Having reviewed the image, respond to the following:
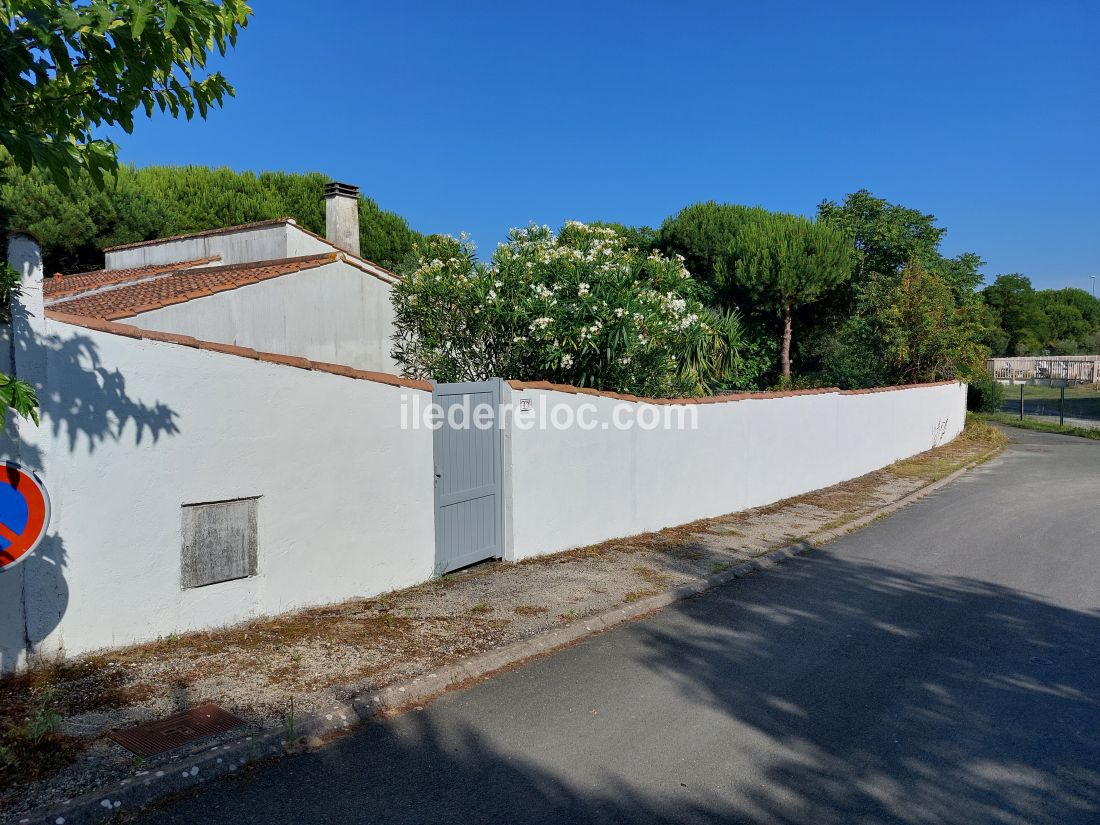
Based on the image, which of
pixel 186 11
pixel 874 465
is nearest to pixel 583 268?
pixel 186 11

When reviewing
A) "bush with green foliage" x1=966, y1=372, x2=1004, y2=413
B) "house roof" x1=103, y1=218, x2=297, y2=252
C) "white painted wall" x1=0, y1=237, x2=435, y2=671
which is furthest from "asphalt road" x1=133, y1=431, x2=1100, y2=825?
"bush with green foliage" x1=966, y1=372, x2=1004, y2=413

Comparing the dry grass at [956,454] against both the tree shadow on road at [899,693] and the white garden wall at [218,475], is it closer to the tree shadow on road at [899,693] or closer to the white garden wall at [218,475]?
the tree shadow on road at [899,693]

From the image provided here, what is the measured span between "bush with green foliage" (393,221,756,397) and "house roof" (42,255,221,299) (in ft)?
17.3

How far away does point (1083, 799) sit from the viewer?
4.00 meters

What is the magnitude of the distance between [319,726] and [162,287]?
9.71 meters

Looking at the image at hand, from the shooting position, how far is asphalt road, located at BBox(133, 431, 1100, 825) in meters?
3.89

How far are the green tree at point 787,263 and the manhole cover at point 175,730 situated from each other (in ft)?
99.3

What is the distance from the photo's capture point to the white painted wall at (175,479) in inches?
196

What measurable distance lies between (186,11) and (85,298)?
32.9ft

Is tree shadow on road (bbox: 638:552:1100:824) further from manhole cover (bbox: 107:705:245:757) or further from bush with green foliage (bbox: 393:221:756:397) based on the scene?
bush with green foliage (bbox: 393:221:756:397)

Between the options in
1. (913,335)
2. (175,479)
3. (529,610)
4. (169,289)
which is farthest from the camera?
(913,335)

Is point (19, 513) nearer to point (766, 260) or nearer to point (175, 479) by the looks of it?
point (175, 479)

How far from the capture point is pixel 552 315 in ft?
34.3

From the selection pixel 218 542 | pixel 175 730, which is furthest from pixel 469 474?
pixel 175 730
